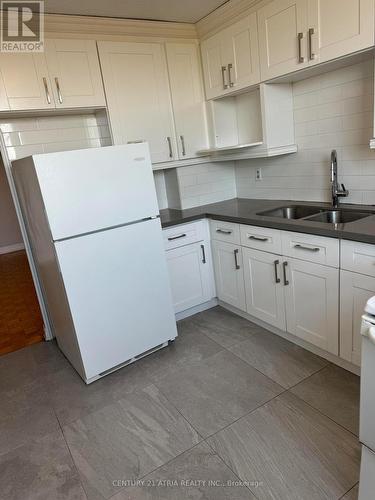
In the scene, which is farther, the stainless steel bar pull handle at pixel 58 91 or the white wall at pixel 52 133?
the white wall at pixel 52 133

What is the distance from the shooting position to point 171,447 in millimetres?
1715

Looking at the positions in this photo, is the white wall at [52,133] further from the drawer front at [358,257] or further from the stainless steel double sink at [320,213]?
the drawer front at [358,257]

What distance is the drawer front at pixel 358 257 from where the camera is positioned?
172 centimetres

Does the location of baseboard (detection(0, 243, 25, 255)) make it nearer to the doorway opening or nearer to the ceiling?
the doorway opening

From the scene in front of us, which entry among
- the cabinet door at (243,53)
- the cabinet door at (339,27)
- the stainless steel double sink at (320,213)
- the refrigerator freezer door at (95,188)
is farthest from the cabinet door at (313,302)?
the cabinet door at (243,53)

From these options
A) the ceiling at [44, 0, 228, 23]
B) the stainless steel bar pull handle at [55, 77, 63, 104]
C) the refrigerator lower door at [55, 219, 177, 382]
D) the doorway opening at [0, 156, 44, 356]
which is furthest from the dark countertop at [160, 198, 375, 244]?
the doorway opening at [0, 156, 44, 356]

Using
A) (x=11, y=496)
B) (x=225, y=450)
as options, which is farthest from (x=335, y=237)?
(x=11, y=496)

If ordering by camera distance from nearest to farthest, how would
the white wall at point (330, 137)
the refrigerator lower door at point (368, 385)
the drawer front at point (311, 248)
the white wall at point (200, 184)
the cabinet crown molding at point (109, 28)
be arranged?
the refrigerator lower door at point (368, 385) → the drawer front at point (311, 248) → the white wall at point (330, 137) → the cabinet crown molding at point (109, 28) → the white wall at point (200, 184)

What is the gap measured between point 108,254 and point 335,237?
1344mm

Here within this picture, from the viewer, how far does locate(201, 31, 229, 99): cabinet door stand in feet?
8.77

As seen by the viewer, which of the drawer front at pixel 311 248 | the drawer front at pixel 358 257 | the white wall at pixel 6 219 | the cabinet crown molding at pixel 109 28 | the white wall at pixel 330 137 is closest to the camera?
the drawer front at pixel 358 257

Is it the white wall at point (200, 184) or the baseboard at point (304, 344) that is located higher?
the white wall at point (200, 184)

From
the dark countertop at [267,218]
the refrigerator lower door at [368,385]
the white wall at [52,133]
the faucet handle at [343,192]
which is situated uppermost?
the white wall at [52,133]

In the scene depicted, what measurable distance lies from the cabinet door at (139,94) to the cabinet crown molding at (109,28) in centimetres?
8
